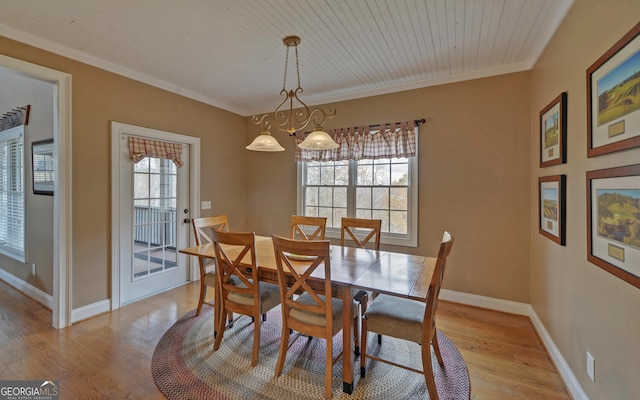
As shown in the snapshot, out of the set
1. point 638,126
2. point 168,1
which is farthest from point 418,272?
point 168,1

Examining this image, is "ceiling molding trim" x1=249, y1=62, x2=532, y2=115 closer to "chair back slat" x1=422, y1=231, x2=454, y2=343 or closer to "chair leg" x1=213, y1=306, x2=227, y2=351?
"chair back slat" x1=422, y1=231, x2=454, y2=343

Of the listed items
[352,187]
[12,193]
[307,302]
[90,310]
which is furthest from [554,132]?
[12,193]

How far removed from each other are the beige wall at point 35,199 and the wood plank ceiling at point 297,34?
954mm

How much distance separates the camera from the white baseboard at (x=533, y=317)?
1.82m

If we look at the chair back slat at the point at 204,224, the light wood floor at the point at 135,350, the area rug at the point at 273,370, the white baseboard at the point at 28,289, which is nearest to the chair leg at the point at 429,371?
the area rug at the point at 273,370

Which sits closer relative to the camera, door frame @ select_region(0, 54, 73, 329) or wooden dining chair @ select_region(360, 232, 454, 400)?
wooden dining chair @ select_region(360, 232, 454, 400)

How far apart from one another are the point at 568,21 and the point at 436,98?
1.42 metres

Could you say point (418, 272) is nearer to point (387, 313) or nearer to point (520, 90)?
point (387, 313)

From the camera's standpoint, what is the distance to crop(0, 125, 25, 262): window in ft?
A: 11.8

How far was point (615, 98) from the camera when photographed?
54.9 inches

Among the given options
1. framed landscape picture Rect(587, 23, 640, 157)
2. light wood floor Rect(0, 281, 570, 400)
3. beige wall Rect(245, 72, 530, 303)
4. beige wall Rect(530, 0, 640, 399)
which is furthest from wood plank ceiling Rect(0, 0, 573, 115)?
light wood floor Rect(0, 281, 570, 400)

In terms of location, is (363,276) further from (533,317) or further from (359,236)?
(533,317)

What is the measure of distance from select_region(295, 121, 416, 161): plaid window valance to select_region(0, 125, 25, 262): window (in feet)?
12.1

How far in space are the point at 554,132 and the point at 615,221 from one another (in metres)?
1.12
